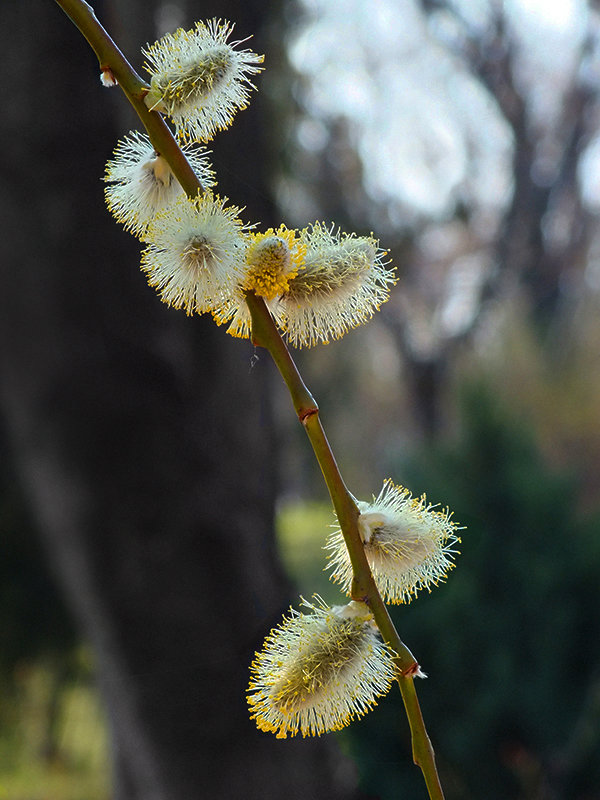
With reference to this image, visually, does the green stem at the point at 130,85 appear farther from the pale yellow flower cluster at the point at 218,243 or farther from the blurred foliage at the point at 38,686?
the blurred foliage at the point at 38,686

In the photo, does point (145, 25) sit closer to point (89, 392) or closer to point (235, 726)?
point (89, 392)

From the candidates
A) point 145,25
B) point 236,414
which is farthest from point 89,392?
point 145,25

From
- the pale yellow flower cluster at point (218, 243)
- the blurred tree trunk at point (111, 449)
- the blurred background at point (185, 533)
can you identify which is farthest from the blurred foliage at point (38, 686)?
the pale yellow flower cluster at point (218, 243)

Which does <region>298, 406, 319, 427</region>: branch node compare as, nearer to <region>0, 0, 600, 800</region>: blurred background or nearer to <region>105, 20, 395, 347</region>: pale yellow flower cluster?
<region>105, 20, 395, 347</region>: pale yellow flower cluster

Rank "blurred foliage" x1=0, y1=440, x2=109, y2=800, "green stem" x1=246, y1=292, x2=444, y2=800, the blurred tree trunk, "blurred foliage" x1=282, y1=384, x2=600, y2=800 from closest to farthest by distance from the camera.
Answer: "green stem" x1=246, y1=292, x2=444, y2=800, the blurred tree trunk, "blurred foliage" x1=282, y1=384, x2=600, y2=800, "blurred foliage" x1=0, y1=440, x2=109, y2=800

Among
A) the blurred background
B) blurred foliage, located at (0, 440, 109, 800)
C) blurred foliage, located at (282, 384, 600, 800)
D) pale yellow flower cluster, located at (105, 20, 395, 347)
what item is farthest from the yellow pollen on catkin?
blurred foliage, located at (0, 440, 109, 800)
